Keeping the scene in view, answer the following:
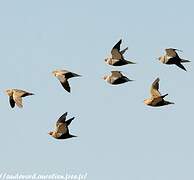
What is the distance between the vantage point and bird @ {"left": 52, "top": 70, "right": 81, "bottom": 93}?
2547 inches

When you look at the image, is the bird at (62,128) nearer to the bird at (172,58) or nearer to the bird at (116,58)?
the bird at (116,58)

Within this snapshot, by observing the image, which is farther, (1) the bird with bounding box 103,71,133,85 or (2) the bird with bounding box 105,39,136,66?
(2) the bird with bounding box 105,39,136,66

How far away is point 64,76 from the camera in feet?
216

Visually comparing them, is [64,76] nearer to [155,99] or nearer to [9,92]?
[9,92]

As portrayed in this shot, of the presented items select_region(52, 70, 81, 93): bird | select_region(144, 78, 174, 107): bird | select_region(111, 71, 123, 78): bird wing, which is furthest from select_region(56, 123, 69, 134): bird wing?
select_region(144, 78, 174, 107): bird

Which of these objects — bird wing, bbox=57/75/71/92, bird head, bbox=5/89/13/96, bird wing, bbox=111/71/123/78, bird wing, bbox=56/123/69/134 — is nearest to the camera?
bird wing, bbox=56/123/69/134

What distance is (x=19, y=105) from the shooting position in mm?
63281

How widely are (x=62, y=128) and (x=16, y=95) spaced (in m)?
4.71

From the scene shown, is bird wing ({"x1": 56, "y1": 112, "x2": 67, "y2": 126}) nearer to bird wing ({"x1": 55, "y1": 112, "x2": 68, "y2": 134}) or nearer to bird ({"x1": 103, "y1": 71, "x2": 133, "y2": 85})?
bird wing ({"x1": 55, "y1": 112, "x2": 68, "y2": 134})

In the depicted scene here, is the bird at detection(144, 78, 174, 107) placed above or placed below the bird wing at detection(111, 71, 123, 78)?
below

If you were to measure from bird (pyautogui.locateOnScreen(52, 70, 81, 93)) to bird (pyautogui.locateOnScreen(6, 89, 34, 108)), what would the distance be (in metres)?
2.64

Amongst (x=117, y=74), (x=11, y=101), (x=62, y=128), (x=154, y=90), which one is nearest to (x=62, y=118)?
(x=62, y=128)

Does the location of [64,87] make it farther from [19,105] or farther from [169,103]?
[169,103]

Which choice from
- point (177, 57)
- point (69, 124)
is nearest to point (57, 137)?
point (69, 124)
